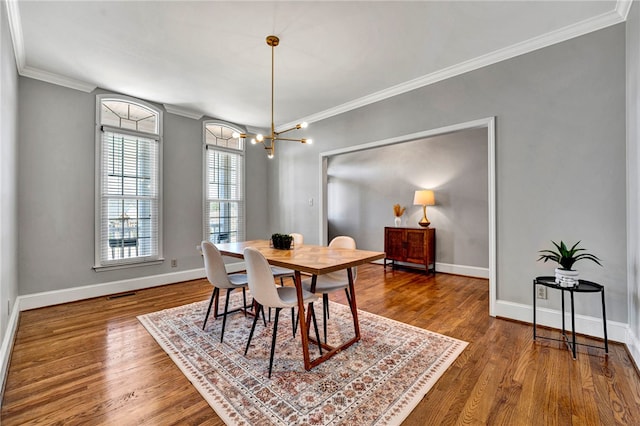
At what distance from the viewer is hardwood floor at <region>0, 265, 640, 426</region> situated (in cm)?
161

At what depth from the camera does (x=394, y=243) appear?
A: 5.55 m

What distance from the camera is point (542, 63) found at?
9.02 feet

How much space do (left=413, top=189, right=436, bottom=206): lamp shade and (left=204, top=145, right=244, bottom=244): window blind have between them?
3.24m

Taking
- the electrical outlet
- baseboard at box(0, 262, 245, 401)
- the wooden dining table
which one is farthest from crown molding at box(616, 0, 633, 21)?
baseboard at box(0, 262, 245, 401)

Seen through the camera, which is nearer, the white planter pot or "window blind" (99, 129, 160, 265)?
the white planter pot

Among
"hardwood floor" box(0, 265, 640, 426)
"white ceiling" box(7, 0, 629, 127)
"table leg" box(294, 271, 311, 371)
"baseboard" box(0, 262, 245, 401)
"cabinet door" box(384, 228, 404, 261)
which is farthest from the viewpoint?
"cabinet door" box(384, 228, 404, 261)

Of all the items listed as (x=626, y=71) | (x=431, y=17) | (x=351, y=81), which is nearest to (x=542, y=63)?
(x=626, y=71)

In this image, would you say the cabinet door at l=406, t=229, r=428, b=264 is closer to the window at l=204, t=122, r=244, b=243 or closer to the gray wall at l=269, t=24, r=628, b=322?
the gray wall at l=269, t=24, r=628, b=322

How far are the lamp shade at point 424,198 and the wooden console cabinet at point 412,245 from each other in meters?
0.47

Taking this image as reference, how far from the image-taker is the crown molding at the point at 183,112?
4.44 m

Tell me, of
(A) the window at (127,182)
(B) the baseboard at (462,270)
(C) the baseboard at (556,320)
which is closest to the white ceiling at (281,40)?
(A) the window at (127,182)

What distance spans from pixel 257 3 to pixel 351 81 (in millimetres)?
1621

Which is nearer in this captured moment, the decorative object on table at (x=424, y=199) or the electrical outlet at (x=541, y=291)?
the electrical outlet at (x=541, y=291)

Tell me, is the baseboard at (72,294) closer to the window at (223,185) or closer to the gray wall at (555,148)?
the window at (223,185)
